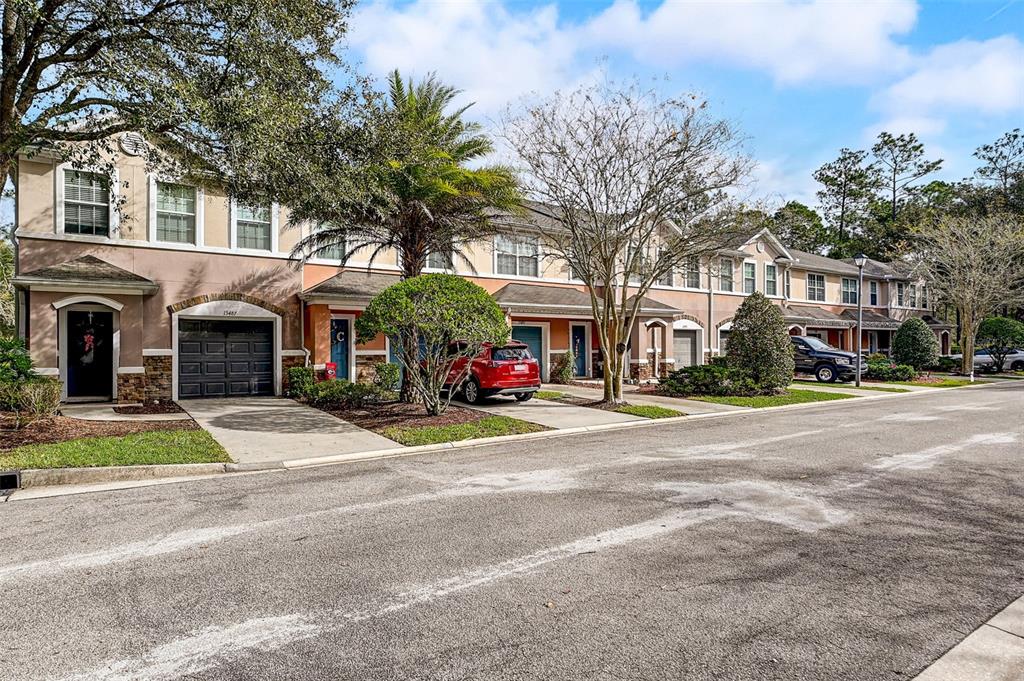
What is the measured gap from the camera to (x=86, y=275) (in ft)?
47.8

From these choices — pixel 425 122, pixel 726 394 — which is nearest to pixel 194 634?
pixel 425 122

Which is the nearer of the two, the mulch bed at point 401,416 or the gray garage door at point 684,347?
the mulch bed at point 401,416

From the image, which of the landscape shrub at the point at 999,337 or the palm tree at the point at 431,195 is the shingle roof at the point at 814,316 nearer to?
the landscape shrub at the point at 999,337

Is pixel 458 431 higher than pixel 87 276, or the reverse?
pixel 87 276

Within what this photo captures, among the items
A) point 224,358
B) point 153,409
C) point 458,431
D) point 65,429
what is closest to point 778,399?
point 458,431

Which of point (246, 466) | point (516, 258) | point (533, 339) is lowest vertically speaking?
point (246, 466)

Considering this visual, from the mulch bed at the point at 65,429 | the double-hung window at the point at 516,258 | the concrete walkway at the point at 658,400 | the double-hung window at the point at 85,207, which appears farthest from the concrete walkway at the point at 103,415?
the double-hung window at the point at 516,258

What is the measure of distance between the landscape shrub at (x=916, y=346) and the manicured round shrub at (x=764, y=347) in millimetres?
13302

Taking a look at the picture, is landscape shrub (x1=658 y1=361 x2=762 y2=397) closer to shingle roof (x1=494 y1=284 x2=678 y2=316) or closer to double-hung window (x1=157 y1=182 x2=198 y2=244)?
shingle roof (x1=494 y1=284 x2=678 y2=316)

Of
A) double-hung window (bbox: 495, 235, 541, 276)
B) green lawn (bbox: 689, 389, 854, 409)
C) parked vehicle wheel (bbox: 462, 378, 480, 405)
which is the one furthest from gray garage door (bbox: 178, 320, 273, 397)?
green lawn (bbox: 689, 389, 854, 409)

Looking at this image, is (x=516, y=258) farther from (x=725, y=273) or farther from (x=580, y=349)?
(x=725, y=273)

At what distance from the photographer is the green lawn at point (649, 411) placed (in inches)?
583

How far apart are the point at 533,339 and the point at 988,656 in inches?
768

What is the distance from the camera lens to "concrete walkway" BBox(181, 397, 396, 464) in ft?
32.0
